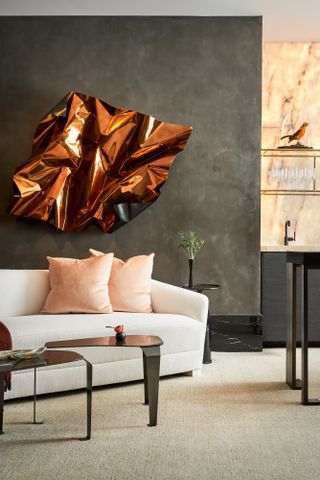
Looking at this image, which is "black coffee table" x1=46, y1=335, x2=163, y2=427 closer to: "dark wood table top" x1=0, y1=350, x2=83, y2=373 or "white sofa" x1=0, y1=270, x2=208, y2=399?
"dark wood table top" x1=0, y1=350, x2=83, y2=373

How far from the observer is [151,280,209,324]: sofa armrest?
516cm

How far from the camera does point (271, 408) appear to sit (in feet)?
13.6

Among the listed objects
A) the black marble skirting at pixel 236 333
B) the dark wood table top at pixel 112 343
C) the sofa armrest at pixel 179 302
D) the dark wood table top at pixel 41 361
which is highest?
the sofa armrest at pixel 179 302

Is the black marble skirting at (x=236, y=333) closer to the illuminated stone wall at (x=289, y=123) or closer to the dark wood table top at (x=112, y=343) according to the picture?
the illuminated stone wall at (x=289, y=123)

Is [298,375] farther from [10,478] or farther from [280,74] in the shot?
[280,74]

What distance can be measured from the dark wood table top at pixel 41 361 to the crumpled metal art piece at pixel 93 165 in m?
2.54

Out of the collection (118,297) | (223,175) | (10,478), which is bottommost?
(10,478)

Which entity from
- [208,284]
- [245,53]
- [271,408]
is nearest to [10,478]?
[271,408]

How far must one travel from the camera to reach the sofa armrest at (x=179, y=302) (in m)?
5.16

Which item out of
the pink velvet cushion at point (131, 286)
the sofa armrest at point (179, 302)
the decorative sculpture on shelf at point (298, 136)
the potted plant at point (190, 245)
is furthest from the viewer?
the decorative sculpture on shelf at point (298, 136)

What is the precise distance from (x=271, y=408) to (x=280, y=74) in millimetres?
3914

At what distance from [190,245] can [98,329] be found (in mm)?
A: 1658

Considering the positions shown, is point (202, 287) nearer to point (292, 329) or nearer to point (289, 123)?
point (292, 329)

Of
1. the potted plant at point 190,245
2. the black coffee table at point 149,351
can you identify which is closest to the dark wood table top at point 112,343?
the black coffee table at point 149,351
